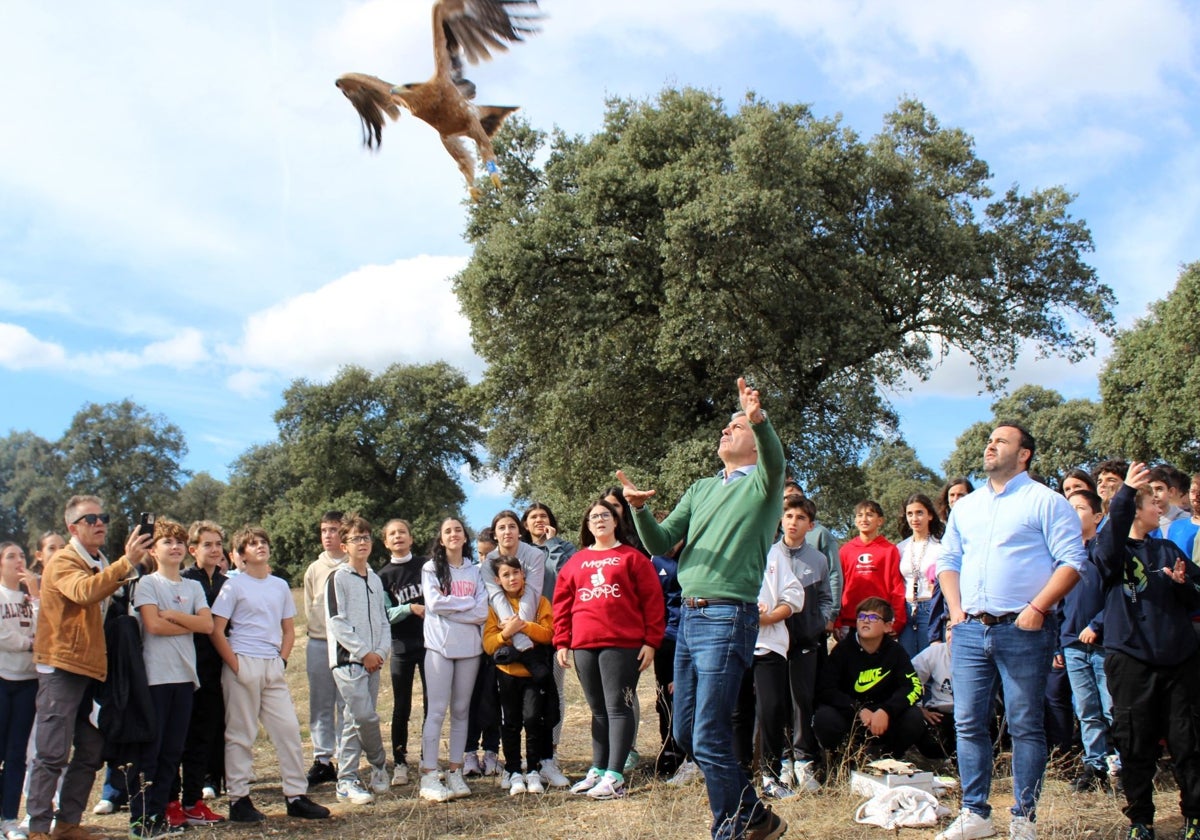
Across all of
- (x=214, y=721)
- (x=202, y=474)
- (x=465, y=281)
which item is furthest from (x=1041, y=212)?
(x=202, y=474)

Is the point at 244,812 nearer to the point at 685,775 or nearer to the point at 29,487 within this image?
the point at 685,775

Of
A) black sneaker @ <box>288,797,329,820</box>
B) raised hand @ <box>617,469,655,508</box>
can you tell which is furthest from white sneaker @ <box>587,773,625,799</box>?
raised hand @ <box>617,469,655,508</box>

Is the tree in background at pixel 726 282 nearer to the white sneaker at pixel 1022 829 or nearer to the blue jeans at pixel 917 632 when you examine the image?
the blue jeans at pixel 917 632

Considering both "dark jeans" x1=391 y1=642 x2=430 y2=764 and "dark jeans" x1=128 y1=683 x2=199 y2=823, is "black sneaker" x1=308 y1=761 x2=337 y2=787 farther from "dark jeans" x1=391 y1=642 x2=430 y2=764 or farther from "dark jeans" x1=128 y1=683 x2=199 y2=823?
"dark jeans" x1=128 y1=683 x2=199 y2=823

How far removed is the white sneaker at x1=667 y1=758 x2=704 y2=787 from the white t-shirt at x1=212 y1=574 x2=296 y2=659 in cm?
268

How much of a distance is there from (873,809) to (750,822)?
1255 mm

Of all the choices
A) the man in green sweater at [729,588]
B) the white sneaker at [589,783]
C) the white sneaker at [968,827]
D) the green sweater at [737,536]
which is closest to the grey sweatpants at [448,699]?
the white sneaker at [589,783]

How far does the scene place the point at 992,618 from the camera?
452 cm

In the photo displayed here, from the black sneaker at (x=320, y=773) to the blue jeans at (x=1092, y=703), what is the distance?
505 cm

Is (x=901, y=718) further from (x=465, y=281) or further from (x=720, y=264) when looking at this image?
(x=465, y=281)

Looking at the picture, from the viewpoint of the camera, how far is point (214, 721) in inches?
249

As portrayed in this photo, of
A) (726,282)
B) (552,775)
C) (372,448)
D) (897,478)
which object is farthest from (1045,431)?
(552,775)

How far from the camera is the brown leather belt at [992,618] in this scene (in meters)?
4.47

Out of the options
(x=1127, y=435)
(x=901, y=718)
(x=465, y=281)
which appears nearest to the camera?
(x=901, y=718)
